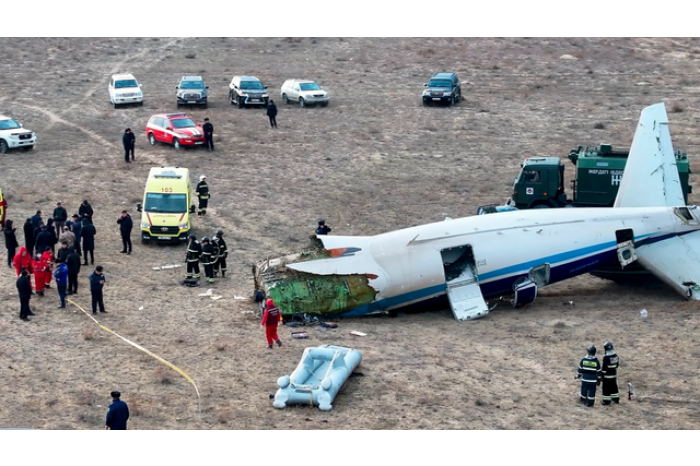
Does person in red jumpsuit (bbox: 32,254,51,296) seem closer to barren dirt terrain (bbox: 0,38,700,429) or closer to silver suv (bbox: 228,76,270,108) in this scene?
barren dirt terrain (bbox: 0,38,700,429)

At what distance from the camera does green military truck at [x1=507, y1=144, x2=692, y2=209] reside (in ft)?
125

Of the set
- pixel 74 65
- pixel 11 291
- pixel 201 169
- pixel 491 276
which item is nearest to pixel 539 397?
pixel 491 276

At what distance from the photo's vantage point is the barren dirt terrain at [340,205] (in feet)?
81.5

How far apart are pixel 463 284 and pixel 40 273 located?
41.2 feet

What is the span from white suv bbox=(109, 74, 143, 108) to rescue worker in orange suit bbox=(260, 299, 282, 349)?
31.7 m

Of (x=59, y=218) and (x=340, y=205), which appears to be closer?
(x=59, y=218)

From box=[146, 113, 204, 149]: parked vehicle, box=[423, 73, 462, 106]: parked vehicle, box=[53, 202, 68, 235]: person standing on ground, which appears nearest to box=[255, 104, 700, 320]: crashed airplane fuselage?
box=[53, 202, 68, 235]: person standing on ground

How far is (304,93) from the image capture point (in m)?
56.0

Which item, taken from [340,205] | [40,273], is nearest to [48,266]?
[40,273]

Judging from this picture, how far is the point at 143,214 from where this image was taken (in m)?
38.3

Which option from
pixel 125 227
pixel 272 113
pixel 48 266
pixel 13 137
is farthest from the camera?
pixel 272 113

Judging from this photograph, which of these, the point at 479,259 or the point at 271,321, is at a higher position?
the point at 479,259

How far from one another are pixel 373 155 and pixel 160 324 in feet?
69.0

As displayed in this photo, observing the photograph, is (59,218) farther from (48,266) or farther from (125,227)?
(48,266)
